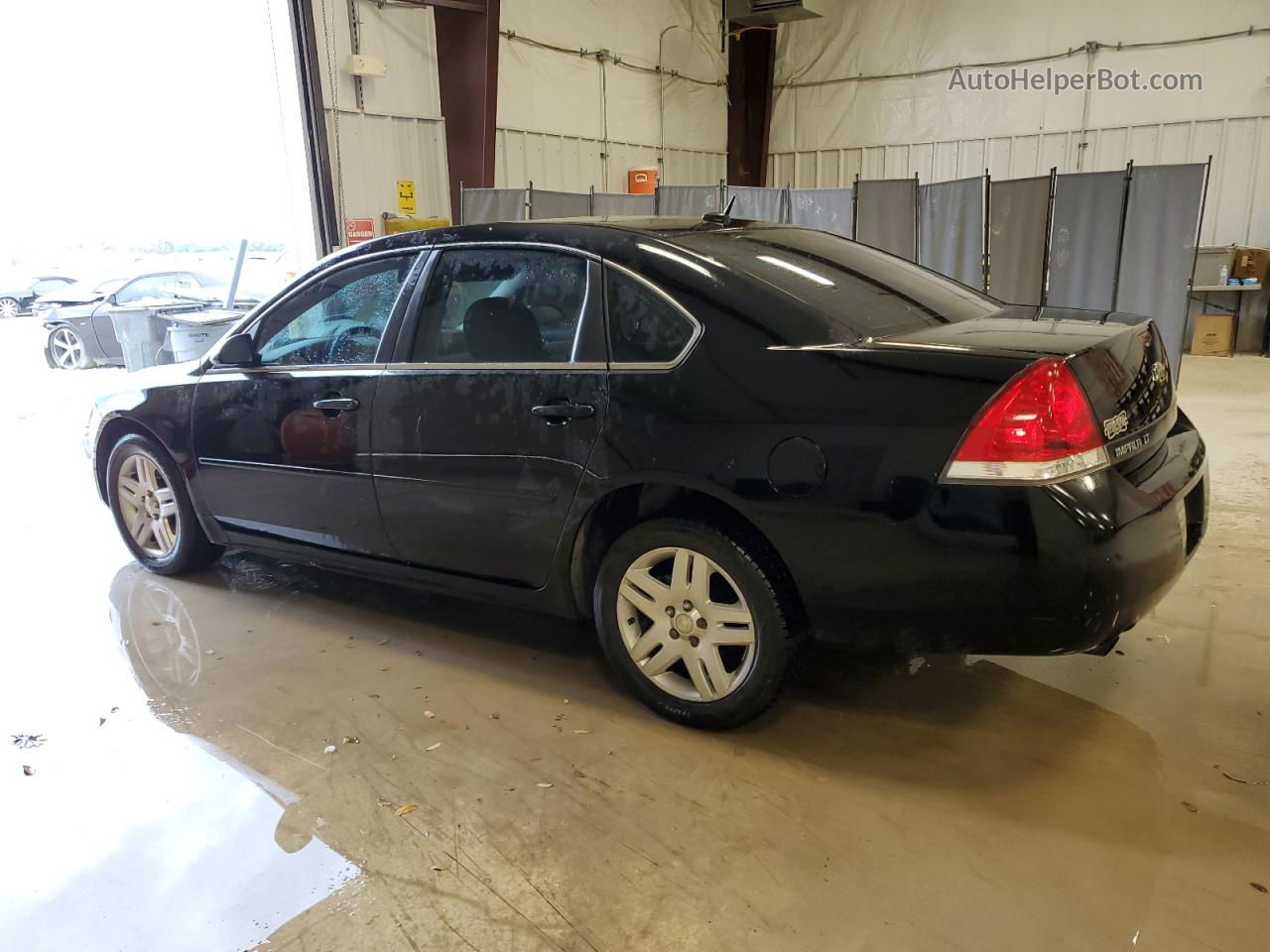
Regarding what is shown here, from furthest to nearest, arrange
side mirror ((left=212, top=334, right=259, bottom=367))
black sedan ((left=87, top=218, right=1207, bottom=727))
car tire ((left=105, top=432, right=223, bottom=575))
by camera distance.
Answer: car tire ((left=105, top=432, right=223, bottom=575)), side mirror ((left=212, top=334, right=259, bottom=367)), black sedan ((left=87, top=218, right=1207, bottom=727))

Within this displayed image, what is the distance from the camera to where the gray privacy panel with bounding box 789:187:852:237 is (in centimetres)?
929

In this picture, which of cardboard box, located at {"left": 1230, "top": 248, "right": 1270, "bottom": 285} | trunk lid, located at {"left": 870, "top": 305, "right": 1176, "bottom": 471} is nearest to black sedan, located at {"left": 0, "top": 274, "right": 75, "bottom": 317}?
trunk lid, located at {"left": 870, "top": 305, "right": 1176, "bottom": 471}

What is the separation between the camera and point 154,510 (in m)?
3.92

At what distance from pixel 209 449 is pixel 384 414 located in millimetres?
1009

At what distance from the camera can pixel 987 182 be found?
8.46 metres

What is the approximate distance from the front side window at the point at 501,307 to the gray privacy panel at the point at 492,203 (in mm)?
6673

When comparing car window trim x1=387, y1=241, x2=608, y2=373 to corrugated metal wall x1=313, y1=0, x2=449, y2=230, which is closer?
car window trim x1=387, y1=241, x2=608, y2=373

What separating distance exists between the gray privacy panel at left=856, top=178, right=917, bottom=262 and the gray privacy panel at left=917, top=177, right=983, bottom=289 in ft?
0.30

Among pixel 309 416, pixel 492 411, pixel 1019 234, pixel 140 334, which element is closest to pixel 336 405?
pixel 309 416

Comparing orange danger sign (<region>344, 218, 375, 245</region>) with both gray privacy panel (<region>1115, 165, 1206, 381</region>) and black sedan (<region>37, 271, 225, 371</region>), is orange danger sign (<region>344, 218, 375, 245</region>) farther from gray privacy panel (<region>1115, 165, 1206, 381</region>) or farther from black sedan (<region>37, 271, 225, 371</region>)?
gray privacy panel (<region>1115, 165, 1206, 381</region>)

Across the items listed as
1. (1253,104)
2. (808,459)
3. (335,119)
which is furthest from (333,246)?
(1253,104)

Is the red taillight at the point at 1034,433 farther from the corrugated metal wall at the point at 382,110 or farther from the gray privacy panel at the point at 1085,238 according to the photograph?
the corrugated metal wall at the point at 382,110

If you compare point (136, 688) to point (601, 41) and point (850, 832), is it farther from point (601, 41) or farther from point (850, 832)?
point (601, 41)

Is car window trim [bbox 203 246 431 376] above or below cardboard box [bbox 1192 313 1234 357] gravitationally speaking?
above
